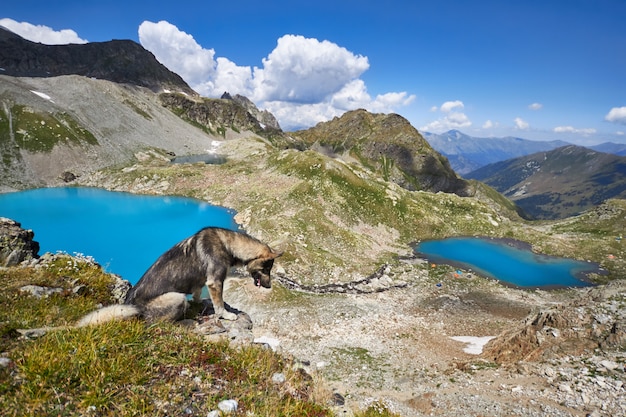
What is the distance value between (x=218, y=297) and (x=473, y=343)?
76.5ft

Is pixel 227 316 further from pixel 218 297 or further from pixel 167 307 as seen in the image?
pixel 167 307

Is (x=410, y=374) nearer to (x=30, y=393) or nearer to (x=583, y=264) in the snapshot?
(x=30, y=393)

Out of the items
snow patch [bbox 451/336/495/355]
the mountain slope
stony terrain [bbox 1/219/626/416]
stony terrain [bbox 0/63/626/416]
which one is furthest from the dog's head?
the mountain slope

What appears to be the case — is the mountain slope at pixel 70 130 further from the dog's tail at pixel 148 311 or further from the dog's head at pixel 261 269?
the dog's tail at pixel 148 311

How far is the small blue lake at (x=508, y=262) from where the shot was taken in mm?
51219

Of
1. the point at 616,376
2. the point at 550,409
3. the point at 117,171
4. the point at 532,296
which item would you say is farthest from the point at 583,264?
the point at 117,171

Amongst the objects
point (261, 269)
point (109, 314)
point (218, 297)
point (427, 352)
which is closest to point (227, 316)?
point (218, 297)

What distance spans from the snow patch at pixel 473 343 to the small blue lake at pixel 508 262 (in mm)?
25976

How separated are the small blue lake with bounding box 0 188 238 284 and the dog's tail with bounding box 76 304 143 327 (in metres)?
33.2

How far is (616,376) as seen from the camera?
1321 cm

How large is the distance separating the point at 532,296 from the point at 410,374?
3288 cm

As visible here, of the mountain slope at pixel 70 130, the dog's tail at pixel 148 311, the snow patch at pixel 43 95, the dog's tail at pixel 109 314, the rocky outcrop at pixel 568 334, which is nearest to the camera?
the dog's tail at pixel 109 314

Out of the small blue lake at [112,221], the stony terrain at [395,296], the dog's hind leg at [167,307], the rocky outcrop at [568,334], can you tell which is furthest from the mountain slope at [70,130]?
the rocky outcrop at [568,334]

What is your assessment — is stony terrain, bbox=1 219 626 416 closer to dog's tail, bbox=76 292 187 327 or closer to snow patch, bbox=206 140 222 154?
dog's tail, bbox=76 292 187 327
